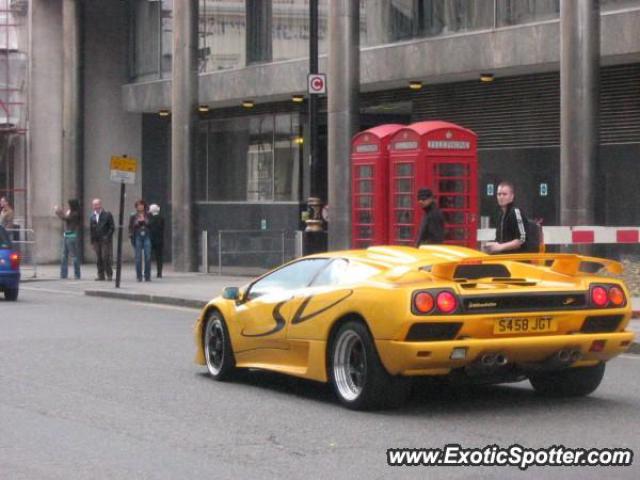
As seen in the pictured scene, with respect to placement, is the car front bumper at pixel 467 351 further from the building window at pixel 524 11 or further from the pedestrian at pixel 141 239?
the pedestrian at pixel 141 239

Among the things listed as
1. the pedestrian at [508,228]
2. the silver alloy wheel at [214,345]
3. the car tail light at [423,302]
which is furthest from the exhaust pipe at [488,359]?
Answer: the pedestrian at [508,228]

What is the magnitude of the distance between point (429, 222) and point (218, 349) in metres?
4.56

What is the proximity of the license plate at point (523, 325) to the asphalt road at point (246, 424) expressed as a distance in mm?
643

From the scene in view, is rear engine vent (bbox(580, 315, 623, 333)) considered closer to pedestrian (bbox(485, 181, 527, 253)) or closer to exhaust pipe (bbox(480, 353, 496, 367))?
exhaust pipe (bbox(480, 353, 496, 367))

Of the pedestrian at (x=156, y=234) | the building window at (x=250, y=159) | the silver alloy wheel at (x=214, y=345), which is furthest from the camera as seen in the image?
the building window at (x=250, y=159)

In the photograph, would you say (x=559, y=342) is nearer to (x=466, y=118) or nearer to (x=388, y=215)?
(x=388, y=215)

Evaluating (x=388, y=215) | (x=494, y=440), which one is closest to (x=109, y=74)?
(x=388, y=215)

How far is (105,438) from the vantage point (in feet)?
30.9

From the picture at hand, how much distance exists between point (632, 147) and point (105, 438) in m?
16.7

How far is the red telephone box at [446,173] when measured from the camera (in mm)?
21547

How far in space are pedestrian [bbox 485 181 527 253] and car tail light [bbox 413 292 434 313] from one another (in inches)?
139

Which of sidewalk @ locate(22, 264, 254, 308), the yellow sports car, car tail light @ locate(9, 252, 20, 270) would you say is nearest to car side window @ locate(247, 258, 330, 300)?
the yellow sports car

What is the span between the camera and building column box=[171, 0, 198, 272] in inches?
1296

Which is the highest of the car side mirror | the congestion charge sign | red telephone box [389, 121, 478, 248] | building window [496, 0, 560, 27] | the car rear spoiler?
building window [496, 0, 560, 27]
